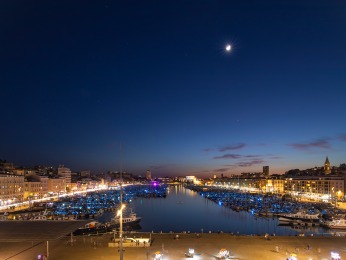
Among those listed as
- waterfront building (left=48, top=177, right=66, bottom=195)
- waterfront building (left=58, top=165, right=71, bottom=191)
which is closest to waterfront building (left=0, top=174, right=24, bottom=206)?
waterfront building (left=48, top=177, right=66, bottom=195)

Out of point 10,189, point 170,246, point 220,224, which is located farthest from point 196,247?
point 10,189

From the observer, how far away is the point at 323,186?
4545 inches

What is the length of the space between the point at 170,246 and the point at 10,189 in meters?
68.6

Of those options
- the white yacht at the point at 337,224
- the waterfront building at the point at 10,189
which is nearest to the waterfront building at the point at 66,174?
the waterfront building at the point at 10,189

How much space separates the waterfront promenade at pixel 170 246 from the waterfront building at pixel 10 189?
2270 inches

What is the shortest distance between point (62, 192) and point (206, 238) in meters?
110

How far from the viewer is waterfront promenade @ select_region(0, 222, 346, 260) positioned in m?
22.5

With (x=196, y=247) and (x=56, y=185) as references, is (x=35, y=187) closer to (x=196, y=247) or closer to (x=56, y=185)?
(x=56, y=185)

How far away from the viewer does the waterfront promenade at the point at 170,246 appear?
22.5 m

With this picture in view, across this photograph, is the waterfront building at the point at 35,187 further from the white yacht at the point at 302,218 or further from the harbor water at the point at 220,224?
the white yacht at the point at 302,218

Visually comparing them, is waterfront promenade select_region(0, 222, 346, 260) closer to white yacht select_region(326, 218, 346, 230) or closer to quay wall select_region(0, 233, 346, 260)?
quay wall select_region(0, 233, 346, 260)

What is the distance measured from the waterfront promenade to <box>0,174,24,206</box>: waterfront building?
5767 centimetres

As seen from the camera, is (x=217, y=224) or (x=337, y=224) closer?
(x=337, y=224)

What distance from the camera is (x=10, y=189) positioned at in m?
82.6
